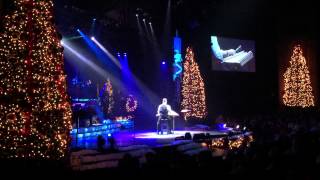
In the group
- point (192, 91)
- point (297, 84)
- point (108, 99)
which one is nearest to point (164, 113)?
point (192, 91)

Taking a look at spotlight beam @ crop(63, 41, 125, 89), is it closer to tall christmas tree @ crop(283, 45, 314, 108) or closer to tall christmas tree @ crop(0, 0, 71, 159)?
tall christmas tree @ crop(283, 45, 314, 108)

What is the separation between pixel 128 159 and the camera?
204 inches

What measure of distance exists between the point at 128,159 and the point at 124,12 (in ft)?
44.7

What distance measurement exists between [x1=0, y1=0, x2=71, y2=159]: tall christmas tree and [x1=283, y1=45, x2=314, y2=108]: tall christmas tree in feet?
55.9

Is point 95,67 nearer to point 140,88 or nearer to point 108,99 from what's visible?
point 108,99

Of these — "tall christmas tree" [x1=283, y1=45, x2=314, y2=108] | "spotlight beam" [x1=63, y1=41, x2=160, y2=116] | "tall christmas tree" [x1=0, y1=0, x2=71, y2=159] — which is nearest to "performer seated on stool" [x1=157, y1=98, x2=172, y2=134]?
"spotlight beam" [x1=63, y1=41, x2=160, y2=116]

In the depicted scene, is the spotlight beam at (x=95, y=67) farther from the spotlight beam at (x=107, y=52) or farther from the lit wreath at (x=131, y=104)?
the lit wreath at (x=131, y=104)

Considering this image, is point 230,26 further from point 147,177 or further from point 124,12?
point 147,177

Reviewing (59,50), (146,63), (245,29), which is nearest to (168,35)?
(146,63)

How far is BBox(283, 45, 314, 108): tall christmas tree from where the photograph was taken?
2189 centimetres

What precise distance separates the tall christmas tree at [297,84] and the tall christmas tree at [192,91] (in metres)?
6.48

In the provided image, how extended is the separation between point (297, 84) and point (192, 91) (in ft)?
24.7

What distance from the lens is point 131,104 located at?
1930 cm

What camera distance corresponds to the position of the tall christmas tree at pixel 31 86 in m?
7.22
